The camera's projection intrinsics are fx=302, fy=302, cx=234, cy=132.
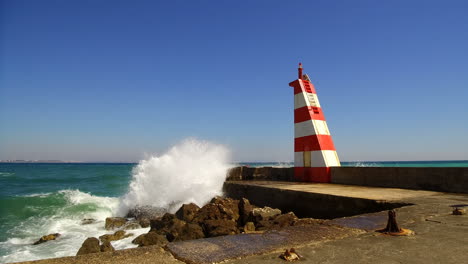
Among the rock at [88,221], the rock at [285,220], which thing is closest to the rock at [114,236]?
the rock at [88,221]

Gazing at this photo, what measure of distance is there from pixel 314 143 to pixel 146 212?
212 inches

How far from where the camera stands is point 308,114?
858 cm

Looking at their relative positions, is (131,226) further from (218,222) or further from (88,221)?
(218,222)

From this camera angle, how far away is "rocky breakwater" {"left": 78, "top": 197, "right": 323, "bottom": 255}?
5.01m

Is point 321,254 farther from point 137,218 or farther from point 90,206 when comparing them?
point 90,206

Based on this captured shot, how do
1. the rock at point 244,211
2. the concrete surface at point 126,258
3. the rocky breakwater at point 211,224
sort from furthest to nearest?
1. the rock at point 244,211
2. the rocky breakwater at point 211,224
3. the concrete surface at point 126,258

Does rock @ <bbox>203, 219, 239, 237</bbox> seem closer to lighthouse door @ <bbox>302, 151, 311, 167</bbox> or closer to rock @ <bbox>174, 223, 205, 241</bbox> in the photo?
rock @ <bbox>174, 223, 205, 241</bbox>

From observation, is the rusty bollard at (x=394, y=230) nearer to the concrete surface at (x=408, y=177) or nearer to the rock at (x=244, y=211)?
the rock at (x=244, y=211)

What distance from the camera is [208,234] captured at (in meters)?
5.29

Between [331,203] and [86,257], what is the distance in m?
4.29

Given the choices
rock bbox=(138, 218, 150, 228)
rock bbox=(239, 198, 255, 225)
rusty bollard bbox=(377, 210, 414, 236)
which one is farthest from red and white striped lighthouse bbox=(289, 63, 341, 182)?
rusty bollard bbox=(377, 210, 414, 236)

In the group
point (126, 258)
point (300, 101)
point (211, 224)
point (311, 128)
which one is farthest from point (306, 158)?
point (126, 258)

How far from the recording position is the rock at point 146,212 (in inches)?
352

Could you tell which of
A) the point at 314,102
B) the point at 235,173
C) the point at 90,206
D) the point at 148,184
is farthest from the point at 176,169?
the point at 314,102
